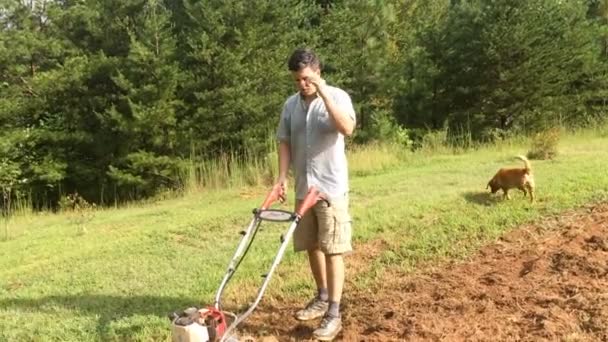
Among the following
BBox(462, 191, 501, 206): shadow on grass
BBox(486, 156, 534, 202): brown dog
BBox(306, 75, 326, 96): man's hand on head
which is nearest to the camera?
BBox(306, 75, 326, 96): man's hand on head

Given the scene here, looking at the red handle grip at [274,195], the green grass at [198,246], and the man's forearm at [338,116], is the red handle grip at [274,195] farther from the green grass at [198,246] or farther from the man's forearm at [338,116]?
the green grass at [198,246]

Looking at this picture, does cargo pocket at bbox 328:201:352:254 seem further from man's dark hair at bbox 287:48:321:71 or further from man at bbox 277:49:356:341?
man's dark hair at bbox 287:48:321:71

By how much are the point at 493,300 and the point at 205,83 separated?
14435mm

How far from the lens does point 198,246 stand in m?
6.47

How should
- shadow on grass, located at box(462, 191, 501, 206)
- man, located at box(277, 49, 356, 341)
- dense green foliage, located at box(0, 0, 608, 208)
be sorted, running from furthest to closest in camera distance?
dense green foliage, located at box(0, 0, 608, 208) < shadow on grass, located at box(462, 191, 501, 206) < man, located at box(277, 49, 356, 341)

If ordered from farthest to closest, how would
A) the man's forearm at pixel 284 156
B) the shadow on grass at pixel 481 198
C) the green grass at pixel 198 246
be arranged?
1. the shadow on grass at pixel 481 198
2. the green grass at pixel 198 246
3. the man's forearm at pixel 284 156

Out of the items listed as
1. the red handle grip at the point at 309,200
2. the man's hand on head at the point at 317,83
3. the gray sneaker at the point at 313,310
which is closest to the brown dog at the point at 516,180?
the gray sneaker at the point at 313,310

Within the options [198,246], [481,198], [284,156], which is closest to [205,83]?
[198,246]

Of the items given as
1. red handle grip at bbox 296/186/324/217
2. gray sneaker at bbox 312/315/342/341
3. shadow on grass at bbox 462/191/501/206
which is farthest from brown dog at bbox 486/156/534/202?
red handle grip at bbox 296/186/324/217

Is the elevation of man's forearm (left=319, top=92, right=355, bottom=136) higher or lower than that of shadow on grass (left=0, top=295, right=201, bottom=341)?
higher

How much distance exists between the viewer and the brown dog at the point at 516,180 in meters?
6.02

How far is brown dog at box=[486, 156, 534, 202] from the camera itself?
6.02 meters

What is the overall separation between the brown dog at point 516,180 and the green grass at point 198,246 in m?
0.14

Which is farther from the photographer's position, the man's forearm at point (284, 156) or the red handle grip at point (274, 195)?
the man's forearm at point (284, 156)
